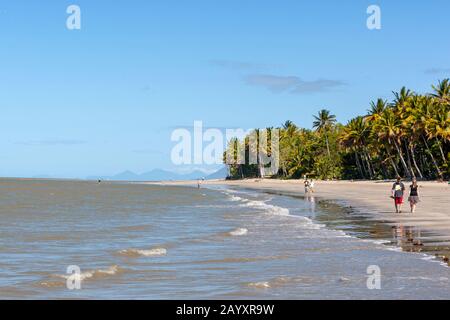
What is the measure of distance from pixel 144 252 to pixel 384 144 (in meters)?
81.0

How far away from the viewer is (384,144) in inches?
3718

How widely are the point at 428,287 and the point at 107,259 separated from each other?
918 centimetres

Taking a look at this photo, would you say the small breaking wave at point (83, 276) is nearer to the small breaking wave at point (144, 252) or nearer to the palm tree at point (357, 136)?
the small breaking wave at point (144, 252)

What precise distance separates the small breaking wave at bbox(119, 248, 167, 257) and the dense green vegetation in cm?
6611

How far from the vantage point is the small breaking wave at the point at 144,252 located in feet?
58.4

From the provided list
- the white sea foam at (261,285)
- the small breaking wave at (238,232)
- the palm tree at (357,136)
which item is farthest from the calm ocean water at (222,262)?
the palm tree at (357,136)

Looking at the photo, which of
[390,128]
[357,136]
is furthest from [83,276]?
[357,136]

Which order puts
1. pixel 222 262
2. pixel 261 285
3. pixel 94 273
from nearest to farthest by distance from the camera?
pixel 261 285
pixel 94 273
pixel 222 262

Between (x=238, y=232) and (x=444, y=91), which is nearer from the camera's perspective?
(x=238, y=232)

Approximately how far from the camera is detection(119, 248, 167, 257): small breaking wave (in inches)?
701

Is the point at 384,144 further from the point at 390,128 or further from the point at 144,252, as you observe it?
the point at 144,252

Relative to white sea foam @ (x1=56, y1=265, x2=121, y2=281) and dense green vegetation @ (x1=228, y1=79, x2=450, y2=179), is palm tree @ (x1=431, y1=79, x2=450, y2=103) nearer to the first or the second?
dense green vegetation @ (x1=228, y1=79, x2=450, y2=179)

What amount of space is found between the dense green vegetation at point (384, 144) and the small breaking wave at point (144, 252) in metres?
66.1
